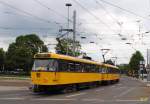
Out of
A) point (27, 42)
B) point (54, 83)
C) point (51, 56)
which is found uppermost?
point (27, 42)

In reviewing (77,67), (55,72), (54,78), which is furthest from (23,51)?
(54,78)

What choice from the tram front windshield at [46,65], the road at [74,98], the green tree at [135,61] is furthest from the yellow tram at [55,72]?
the green tree at [135,61]

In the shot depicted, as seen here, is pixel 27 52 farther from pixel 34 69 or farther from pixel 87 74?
pixel 34 69

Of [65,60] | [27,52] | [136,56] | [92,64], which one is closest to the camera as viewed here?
[65,60]

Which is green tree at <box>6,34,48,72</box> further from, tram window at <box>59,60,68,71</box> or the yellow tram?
tram window at <box>59,60,68,71</box>

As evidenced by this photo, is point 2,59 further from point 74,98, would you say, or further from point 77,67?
point 74,98

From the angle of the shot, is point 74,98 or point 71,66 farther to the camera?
point 71,66

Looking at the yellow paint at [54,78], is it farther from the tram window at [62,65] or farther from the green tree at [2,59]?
the green tree at [2,59]

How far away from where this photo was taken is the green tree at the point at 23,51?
→ 12259 cm

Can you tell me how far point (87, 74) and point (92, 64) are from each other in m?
3.69

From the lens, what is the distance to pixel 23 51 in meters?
123

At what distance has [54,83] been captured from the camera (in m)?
33.1

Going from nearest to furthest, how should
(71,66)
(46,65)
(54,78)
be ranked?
1. (54,78)
2. (46,65)
3. (71,66)

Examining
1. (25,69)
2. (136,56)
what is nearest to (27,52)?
(25,69)
